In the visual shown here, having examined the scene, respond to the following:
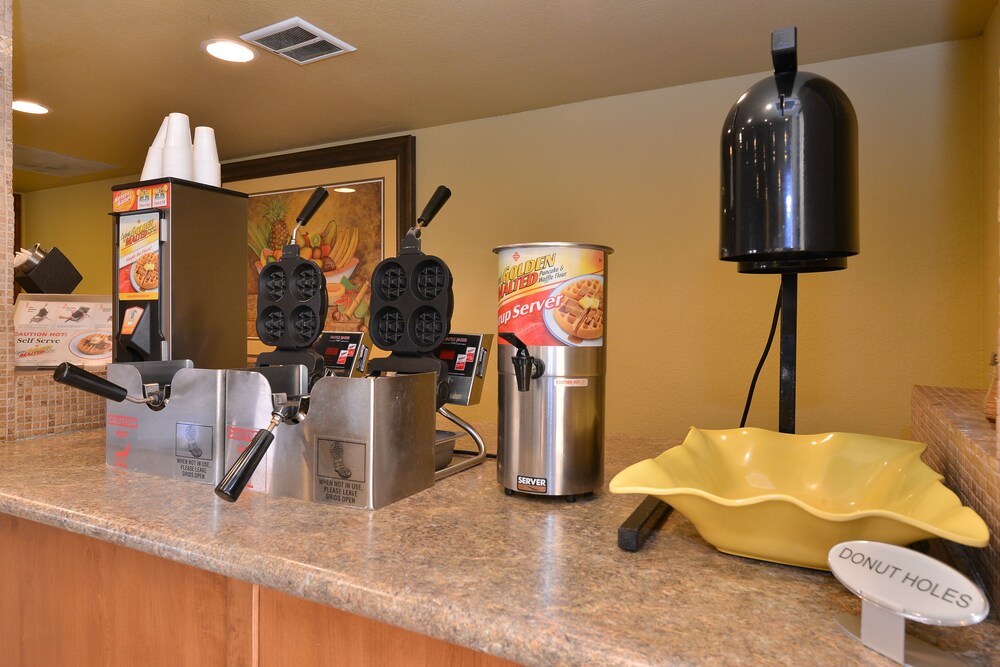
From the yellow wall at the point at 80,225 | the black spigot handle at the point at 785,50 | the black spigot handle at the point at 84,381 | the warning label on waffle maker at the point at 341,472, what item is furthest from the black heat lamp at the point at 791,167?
the yellow wall at the point at 80,225

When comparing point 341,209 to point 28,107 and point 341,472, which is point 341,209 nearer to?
point 28,107

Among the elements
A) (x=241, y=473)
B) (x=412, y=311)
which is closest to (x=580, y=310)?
(x=412, y=311)

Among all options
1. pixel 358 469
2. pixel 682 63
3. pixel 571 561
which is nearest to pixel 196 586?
pixel 358 469

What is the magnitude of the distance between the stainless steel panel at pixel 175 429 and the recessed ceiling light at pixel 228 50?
1501 mm

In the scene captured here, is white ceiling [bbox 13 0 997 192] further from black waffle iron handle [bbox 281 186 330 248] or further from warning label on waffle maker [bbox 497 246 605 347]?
warning label on waffle maker [bbox 497 246 605 347]

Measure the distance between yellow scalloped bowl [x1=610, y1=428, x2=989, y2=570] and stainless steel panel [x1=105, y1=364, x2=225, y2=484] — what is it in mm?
643

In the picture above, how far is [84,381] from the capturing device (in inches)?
36.7

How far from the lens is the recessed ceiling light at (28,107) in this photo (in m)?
2.78

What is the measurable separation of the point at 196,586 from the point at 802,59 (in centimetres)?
244

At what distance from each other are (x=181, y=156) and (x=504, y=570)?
1.12 metres

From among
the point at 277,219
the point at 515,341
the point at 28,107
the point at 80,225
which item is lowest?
the point at 515,341

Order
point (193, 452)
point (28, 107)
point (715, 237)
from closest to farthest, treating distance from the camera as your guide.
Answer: point (193, 452) → point (715, 237) → point (28, 107)

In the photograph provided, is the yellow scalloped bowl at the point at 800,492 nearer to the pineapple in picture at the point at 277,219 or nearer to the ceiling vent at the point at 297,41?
the ceiling vent at the point at 297,41

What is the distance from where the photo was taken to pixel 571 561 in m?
0.71
